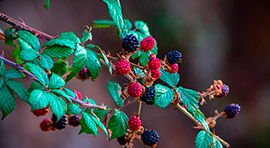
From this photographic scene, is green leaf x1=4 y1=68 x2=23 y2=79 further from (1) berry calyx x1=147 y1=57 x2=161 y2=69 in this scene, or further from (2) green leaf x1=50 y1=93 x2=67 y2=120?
(1) berry calyx x1=147 y1=57 x2=161 y2=69

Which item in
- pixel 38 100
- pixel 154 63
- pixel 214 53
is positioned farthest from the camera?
pixel 214 53

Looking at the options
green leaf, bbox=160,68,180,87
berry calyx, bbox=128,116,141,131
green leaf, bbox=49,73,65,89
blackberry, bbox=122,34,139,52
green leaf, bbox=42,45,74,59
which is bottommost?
berry calyx, bbox=128,116,141,131

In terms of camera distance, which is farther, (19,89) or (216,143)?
(216,143)

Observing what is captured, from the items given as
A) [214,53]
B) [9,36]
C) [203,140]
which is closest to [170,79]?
[203,140]

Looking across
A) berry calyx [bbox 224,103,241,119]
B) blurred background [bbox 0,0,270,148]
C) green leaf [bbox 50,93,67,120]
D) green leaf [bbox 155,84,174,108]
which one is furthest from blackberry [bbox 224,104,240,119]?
blurred background [bbox 0,0,270,148]

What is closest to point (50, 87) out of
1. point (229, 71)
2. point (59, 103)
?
point (59, 103)

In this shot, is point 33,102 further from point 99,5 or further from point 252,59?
point 252,59

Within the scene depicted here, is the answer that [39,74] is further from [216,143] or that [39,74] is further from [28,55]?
[216,143]
